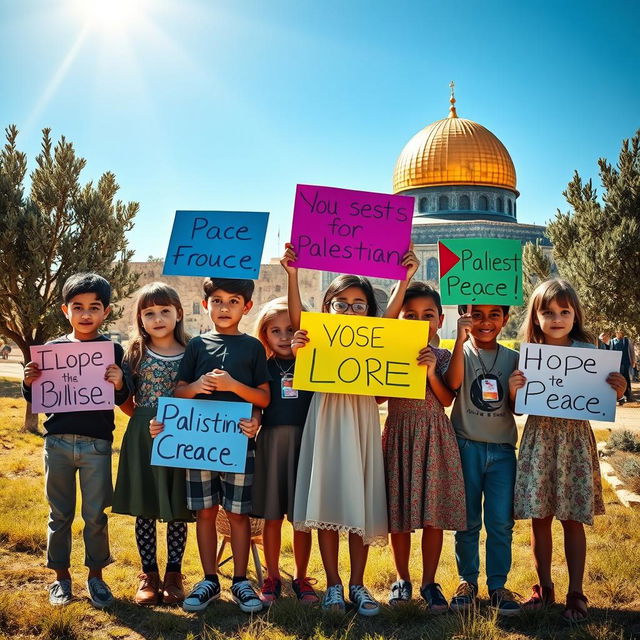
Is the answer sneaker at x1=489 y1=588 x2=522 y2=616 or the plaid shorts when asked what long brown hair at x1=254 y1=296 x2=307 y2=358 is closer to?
the plaid shorts

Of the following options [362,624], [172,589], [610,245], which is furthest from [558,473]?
[610,245]

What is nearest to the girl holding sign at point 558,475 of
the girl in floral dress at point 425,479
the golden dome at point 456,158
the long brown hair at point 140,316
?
the girl in floral dress at point 425,479

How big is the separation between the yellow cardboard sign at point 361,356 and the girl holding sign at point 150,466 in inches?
31.7

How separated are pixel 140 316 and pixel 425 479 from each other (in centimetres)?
177

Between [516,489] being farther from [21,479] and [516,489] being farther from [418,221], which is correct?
[418,221]

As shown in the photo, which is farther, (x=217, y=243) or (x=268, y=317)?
(x=268, y=317)

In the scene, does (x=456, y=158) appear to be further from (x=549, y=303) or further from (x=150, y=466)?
(x=150, y=466)

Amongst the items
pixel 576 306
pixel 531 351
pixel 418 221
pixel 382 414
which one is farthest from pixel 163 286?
pixel 418 221

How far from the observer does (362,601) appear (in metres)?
2.86

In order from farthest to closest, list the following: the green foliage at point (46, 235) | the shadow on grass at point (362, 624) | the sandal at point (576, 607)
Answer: the green foliage at point (46, 235) → the sandal at point (576, 607) → the shadow on grass at point (362, 624)

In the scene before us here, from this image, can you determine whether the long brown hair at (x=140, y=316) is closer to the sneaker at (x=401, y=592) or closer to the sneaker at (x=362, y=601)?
the sneaker at (x=362, y=601)

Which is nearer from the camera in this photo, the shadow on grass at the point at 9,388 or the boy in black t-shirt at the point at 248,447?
the boy in black t-shirt at the point at 248,447

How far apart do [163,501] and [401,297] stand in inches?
64.6

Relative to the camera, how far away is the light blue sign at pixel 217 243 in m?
3.15
